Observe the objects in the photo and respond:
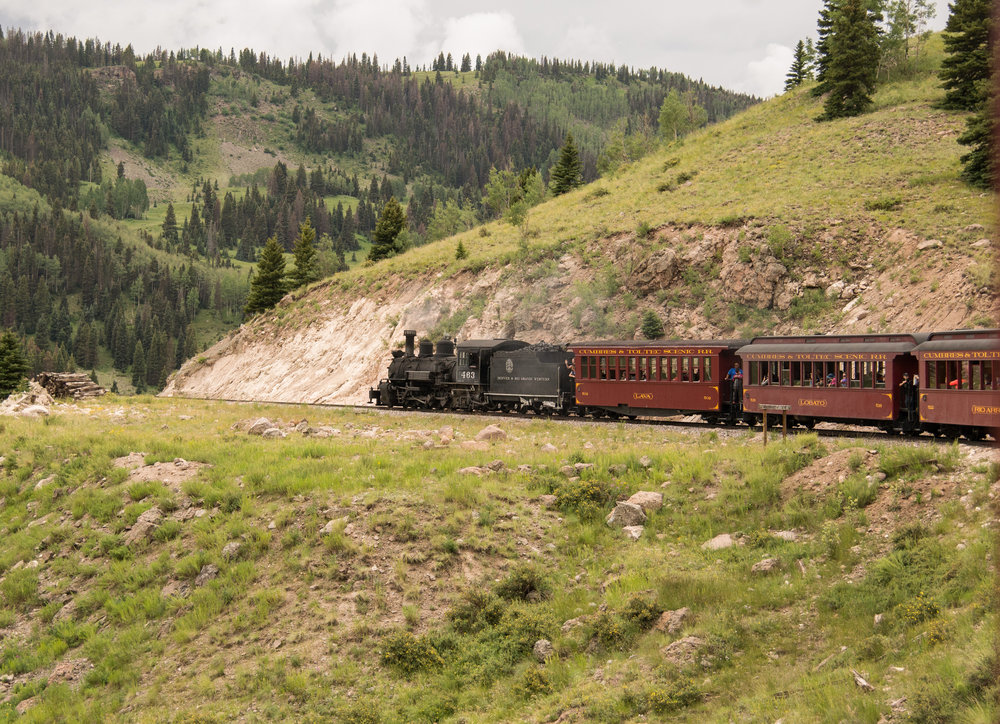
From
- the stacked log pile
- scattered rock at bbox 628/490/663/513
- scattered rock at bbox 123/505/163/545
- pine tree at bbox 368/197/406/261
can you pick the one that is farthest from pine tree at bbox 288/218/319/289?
scattered rock at bbox 628/490/663/513

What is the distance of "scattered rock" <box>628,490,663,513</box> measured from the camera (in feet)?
54.7

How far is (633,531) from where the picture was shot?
15984mm

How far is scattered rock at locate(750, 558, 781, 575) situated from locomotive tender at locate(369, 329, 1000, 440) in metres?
6.56

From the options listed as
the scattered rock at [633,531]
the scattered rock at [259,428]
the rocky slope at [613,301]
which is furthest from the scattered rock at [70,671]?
the rocky slope at [613,301]

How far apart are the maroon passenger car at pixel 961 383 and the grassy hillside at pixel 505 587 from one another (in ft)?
12.4

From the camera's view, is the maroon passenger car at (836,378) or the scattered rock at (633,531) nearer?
the scattered rock at (633,531)

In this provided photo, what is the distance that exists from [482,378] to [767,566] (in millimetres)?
22914

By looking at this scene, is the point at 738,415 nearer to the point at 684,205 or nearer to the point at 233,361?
the point at 684,205

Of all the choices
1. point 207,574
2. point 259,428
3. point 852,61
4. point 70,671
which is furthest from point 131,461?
point 852,61

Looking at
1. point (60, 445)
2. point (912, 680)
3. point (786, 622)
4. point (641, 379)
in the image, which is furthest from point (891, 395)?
point (60, 445)

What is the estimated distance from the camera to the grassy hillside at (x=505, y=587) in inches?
421

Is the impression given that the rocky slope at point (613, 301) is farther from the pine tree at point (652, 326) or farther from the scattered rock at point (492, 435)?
the scattered rock at point (492, 435)

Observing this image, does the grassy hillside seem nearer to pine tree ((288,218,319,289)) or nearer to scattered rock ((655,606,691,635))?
scattered rock ((655,606,691,635))

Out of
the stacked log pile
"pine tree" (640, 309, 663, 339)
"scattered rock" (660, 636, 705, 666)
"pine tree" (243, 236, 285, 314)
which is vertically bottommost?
"scattered rock" (660, 636, 705, 666)
